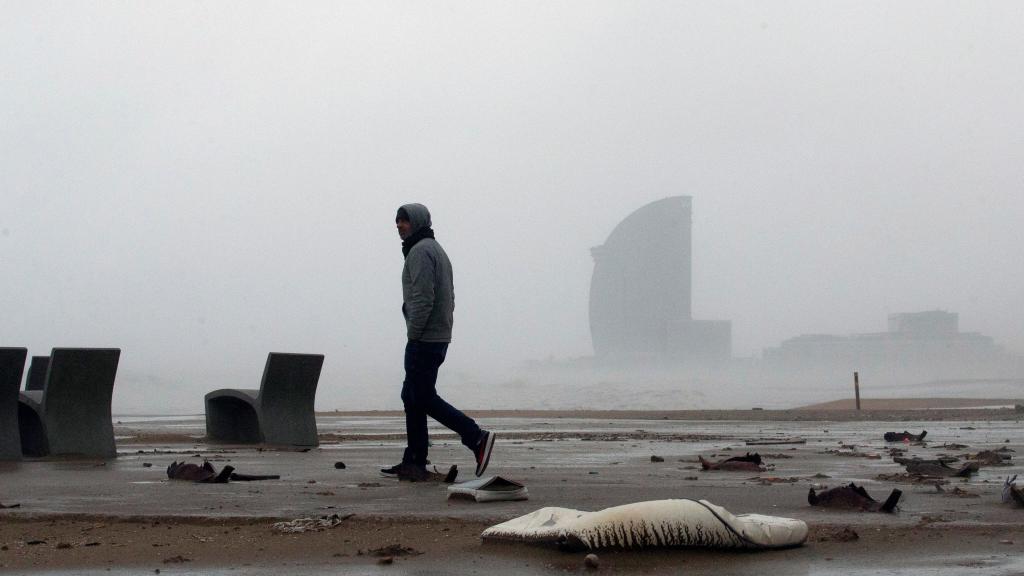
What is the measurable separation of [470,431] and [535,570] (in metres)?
4.26

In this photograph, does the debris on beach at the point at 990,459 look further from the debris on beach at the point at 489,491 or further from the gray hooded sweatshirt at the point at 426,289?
the debris on beach at the point at 489,491

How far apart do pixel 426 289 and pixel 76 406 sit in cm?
443

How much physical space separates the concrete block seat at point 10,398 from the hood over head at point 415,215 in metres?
3.66

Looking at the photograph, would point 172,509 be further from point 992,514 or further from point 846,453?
point 846,453

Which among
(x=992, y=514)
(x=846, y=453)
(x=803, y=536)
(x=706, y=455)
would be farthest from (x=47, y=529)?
(x=846, y=453)

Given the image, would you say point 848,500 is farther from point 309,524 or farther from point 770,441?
point 770,441

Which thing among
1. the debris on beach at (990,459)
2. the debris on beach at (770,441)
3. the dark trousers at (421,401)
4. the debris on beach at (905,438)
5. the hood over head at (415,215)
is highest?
the hood over head at (415,215)

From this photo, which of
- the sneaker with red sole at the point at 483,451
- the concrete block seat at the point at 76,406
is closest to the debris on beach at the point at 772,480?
the sneaker with red sole at the point at 483,451

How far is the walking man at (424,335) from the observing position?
9.07 metres

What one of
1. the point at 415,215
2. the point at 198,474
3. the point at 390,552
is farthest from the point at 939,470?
the point at 198,474

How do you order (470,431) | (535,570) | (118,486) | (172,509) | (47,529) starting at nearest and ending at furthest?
(535,570) → (47,529) → (172,509) → (118,486) → (470,431)

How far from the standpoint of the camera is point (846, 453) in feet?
40.1

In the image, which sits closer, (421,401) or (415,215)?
(421,401)

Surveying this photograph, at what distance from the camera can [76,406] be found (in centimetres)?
1171
